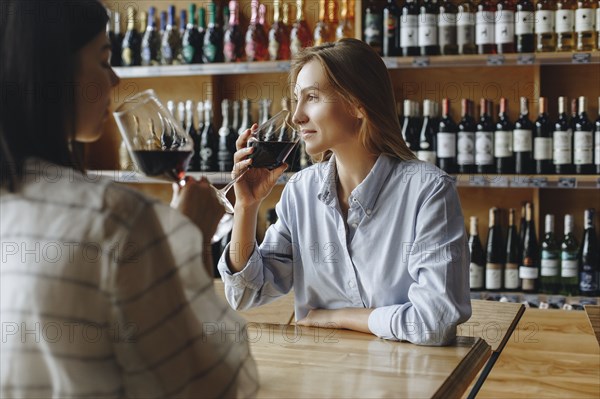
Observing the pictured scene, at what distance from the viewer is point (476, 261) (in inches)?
119

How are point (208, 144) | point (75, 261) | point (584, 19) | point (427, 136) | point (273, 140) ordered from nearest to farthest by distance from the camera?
point (75, 261), point (273, 140), point (584, 19), point (427, 136), point (208, 144)

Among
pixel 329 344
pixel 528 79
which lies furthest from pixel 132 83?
pixel 329 344

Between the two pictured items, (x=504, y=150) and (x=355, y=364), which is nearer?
(x=355, y=364)

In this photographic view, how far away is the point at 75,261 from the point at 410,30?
2.35m

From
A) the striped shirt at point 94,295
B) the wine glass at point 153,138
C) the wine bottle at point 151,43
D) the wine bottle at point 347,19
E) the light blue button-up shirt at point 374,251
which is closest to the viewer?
the striped shirt at point 94,295

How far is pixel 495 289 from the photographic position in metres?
2.88

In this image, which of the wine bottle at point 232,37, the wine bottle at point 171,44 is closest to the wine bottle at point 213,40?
the wine bottle at point 232,37

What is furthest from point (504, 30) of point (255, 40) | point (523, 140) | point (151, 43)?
point (151, 43)

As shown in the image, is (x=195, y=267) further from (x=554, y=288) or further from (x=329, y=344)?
(x=554, y=288)

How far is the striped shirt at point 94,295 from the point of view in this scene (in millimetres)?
676

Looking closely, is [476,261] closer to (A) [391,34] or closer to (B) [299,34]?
(A) [391,34]

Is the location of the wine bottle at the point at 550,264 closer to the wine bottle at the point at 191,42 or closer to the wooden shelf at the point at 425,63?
the wooden shelf at the point at 425,63

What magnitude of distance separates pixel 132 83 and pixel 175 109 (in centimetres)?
27

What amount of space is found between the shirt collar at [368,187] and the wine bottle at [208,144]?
1715 mm
